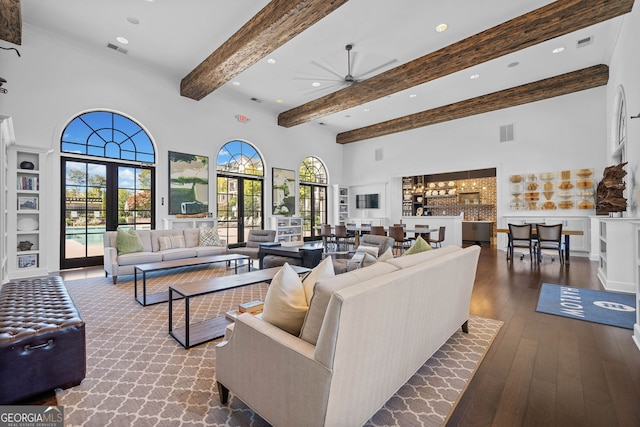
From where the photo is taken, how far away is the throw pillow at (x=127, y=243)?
4953mm

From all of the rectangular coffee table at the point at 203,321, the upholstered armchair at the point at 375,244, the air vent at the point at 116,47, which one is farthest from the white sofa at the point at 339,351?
the air vent at the point at 116,47

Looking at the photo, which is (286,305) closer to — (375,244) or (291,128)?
(375,244)

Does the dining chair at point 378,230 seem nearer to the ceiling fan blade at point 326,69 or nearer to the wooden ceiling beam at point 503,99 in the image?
the ceiling fan blade at point 326,69

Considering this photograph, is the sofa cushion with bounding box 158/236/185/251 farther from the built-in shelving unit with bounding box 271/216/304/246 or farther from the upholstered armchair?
the upholstered armchair

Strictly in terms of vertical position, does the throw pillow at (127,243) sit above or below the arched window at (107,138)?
below

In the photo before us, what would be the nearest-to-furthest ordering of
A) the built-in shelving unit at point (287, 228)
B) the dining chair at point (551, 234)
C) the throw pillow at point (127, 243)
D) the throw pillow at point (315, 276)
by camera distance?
the throw pillow at point (315, 276) < the throw pillow at point (127, 243) < the dining chair at point (551, 234) < the built-in shelving unit at point (287, 228)

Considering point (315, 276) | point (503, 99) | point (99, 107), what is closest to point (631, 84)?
point (503, 99)

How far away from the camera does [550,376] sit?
2.00m

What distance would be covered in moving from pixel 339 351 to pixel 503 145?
9.17 m

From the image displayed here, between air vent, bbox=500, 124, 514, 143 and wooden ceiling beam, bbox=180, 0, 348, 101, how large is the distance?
676 cm

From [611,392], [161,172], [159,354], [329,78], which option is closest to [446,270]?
[611,392]

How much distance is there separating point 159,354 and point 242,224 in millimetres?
6324

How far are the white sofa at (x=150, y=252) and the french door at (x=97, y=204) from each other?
4.05ft

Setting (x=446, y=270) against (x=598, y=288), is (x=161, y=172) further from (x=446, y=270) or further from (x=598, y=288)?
(x=598, y=288)
